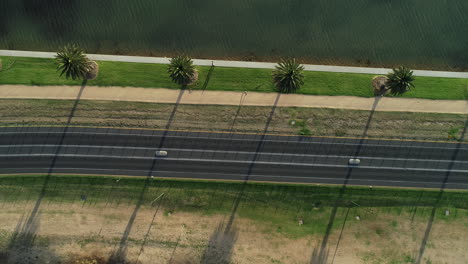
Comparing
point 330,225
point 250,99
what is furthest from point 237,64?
point 330,225

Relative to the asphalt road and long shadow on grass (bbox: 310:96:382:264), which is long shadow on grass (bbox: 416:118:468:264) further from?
long shadow on grass (bbox: 310:96:382:264)

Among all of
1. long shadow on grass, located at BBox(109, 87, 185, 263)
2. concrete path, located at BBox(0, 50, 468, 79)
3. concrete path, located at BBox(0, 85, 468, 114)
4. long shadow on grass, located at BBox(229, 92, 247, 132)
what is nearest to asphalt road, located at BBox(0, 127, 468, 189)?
long shadow on grass, located at BBox(109, 87, 185, 263)

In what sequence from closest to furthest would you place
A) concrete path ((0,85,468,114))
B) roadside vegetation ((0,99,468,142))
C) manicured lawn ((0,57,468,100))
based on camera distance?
roadside vegetation ((0,99,468,142)) < concrete path ((0,85,468,114)) < manicured lawn ((0,57,468,100))

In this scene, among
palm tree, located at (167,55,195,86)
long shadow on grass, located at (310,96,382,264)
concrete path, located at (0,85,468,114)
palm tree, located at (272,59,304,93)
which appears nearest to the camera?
palm tree, located at (272,59,304,93)

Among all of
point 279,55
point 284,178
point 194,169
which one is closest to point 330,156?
point 284,178

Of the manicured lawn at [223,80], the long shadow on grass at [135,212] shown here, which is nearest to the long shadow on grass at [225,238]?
the manicured lawn at [223,80]

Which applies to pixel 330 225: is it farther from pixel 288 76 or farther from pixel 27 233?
pixel 27 233

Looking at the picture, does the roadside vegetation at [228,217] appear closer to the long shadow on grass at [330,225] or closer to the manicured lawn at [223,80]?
the long shadow on grass at [330,225]
